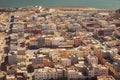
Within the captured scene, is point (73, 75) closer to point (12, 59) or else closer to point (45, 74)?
point (45, 74)

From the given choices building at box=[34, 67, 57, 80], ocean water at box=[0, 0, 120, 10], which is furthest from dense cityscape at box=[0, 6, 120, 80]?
ocean water at box=[0, 0, 120, 10]

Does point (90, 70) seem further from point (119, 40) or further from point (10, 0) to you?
point (10, 0)

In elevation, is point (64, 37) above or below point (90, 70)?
above

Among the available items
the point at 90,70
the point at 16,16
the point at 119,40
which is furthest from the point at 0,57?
the point at 16,16

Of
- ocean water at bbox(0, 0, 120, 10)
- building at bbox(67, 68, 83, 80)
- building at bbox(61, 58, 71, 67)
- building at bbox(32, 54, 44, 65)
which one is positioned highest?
ocean water at bbox(0, 0, 120, 10)

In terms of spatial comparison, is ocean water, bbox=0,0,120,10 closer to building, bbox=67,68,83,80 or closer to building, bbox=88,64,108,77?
building, bbox=88,64,108,77

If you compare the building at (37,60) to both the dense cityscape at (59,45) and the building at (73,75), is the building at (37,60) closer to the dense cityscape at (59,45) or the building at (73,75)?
the dense cityscape at (59,45)

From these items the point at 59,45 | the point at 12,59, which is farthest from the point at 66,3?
the point at 12,59

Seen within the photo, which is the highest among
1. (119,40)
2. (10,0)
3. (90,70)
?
(10,0)

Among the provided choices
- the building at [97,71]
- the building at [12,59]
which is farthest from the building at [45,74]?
the building at [12,59]
